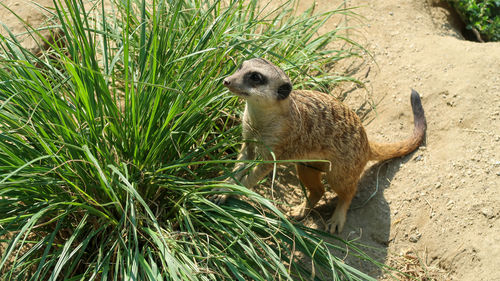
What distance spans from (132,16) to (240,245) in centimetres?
192

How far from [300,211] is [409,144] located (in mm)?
901

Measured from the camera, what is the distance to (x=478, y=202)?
3102 mm

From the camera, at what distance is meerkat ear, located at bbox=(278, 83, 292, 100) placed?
2.69 meters

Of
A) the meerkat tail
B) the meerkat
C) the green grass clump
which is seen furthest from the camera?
the green grass clump

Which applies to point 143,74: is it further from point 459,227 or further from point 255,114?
point 459,227

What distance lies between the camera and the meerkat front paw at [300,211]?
354 cm

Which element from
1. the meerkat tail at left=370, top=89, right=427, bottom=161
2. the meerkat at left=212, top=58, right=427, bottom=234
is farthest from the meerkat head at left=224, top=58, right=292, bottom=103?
the meerkat tail at left=370, top=89, right=427, bottom=161

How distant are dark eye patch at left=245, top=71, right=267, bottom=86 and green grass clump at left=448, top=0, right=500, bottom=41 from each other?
3.03 meters

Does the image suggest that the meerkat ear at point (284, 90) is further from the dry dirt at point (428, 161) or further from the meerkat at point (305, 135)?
the dry dirt at point (428, 161)

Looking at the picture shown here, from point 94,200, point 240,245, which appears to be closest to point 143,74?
point 94,200

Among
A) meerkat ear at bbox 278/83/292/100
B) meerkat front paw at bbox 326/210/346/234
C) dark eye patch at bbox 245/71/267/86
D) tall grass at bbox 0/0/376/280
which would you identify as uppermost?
dark eye patch at bbox 245/71/267/86

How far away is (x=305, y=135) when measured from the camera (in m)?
3.03

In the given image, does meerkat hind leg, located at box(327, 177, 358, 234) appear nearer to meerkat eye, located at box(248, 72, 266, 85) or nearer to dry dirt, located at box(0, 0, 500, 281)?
dry dirt, located at box(0, 0, 500, 281)

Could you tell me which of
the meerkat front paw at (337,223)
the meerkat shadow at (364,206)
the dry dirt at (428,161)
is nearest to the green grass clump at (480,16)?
the dry dirt at (428,161)
